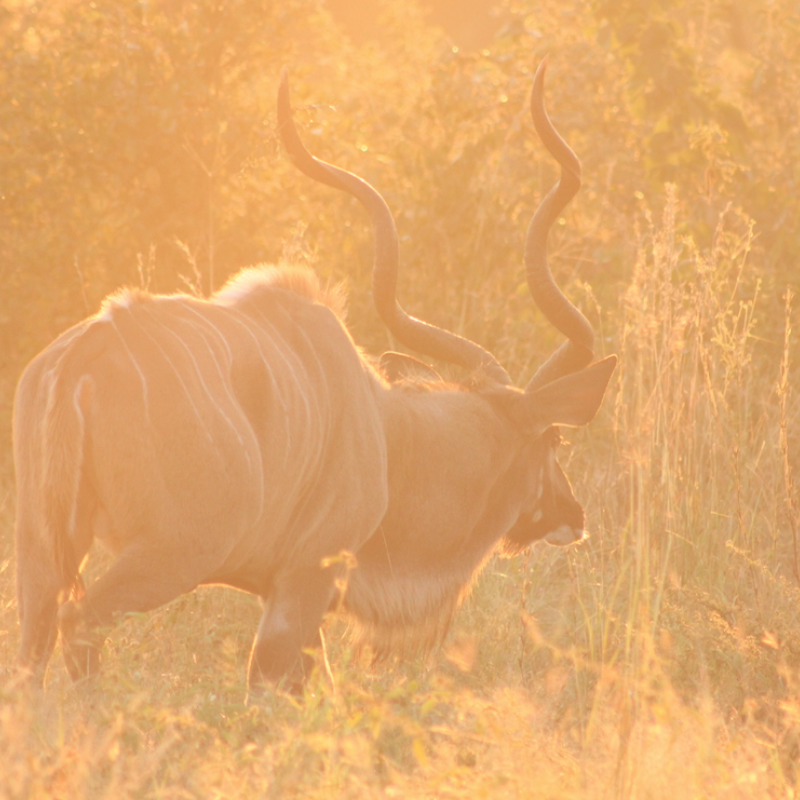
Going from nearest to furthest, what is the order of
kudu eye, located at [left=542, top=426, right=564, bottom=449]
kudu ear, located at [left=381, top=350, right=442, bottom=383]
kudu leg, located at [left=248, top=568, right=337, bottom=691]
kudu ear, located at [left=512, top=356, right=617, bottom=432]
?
kudu leg, located at [left=248, top=568, right=337, bottom=691] < kudu ear, located at [left=512, top=356, right=617, bottom=432] < kudu eye, located at [left=542, top=426, right=564, bottom=449] < kudu ear, located at [left=381, top=350, right=442, bottom=383]

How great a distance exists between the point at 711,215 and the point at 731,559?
2.67 metres

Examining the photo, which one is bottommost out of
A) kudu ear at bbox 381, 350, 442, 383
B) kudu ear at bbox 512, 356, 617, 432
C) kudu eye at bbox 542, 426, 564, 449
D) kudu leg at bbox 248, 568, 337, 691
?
kudu leg at bbox 248, 568, 337, 691

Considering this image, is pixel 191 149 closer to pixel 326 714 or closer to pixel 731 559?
pixel 731 559

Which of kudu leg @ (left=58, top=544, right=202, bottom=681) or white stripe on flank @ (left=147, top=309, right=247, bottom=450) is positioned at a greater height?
white stripe on flank @ (left=147, top=309, right=247, bottom=450)

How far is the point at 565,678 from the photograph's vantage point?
119 inches

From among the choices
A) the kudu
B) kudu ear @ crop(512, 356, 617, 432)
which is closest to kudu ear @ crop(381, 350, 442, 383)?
the kudu

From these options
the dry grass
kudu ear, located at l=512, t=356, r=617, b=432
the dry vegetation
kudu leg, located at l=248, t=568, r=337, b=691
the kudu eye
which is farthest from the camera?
the kudu eye

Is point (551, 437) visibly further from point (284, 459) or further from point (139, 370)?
point (139, 370)

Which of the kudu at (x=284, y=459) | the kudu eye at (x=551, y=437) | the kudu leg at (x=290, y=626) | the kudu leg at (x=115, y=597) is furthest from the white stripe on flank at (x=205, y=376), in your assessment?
the kudu eye at (x=551, y=437)

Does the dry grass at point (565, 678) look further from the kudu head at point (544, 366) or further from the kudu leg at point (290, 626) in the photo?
the kudu head at point (544, 366)

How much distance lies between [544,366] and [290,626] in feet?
4.02

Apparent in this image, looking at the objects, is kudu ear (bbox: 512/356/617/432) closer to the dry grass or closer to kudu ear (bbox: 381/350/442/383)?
the dry grass

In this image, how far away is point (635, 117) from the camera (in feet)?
21.7

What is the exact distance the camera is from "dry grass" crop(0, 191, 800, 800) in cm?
218
